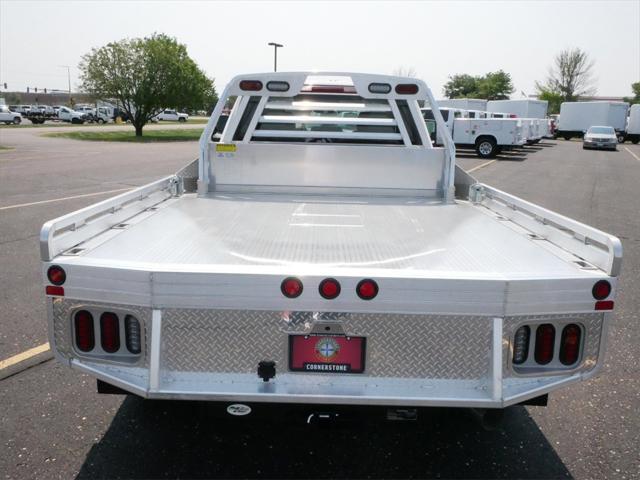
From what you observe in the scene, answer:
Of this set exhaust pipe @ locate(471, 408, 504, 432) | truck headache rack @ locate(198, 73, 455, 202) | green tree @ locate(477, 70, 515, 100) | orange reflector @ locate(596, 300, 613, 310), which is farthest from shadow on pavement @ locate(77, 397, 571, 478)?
green tree @ locate(477, 70, 515, 100)

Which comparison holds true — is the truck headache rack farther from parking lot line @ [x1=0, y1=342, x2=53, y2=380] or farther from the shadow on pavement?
the shadow on pavement

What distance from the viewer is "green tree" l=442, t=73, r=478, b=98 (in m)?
109

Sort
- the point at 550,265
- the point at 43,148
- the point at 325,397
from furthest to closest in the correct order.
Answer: the point at 43,148, the point at 550,265, the point at 325,397

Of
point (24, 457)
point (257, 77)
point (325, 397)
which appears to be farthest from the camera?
point (257, 77)

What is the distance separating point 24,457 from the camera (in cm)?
292

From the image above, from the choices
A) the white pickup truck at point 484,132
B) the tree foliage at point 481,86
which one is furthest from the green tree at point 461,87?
the white pickup truck at point 484,132

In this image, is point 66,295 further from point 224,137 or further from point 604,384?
point 604,384

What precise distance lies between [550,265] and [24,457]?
271 cm

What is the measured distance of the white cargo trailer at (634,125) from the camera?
43.2m

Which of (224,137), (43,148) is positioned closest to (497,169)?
(224,137)

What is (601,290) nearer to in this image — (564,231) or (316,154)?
(564,231)

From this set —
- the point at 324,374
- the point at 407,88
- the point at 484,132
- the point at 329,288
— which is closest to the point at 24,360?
the point at 324,374

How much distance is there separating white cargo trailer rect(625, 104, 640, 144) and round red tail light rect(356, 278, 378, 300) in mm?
47524

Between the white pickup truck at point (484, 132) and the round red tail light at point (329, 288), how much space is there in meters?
22.0
